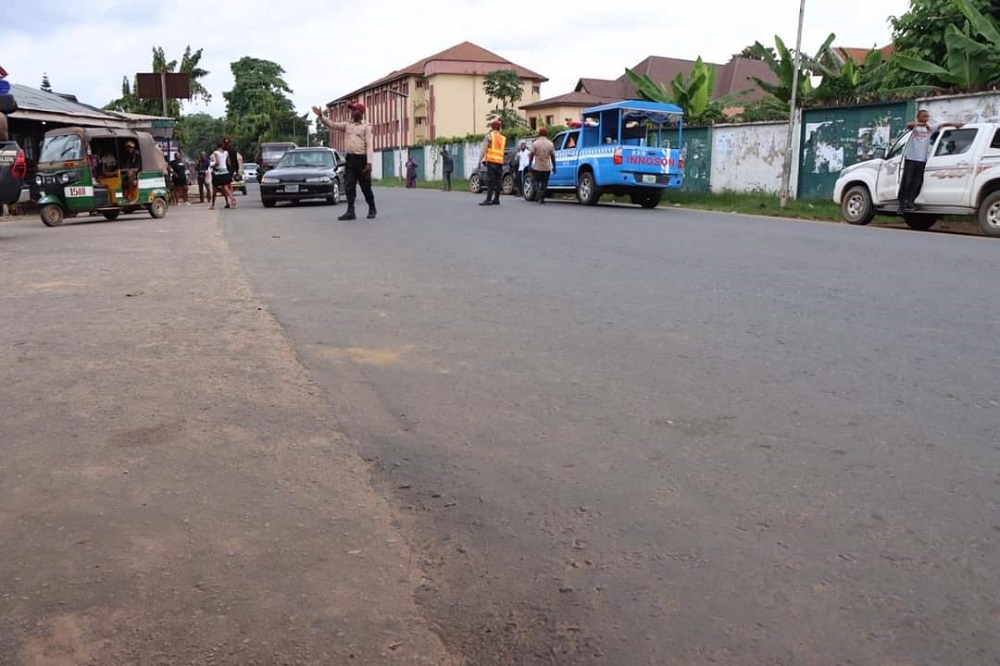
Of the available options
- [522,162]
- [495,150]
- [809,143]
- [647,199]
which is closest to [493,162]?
[495,150]

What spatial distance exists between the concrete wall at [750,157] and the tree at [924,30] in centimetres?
417

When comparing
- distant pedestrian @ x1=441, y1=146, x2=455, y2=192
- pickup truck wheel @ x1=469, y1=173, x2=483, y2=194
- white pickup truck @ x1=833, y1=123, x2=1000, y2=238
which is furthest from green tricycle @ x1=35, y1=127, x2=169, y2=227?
distant pedestrian @ x1=441, y1=146, x2=455, y2=192

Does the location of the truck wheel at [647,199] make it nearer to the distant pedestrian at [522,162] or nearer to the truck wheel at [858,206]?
the distant pedestrian at [522,162]

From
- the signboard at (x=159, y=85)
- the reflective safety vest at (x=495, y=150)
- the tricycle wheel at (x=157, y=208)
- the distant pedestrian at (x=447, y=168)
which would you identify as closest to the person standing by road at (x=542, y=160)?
the reflective safety vest at (x=495, y=150)

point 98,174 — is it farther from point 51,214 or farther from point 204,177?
point 204,177

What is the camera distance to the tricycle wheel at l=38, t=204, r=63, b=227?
16.9 meters

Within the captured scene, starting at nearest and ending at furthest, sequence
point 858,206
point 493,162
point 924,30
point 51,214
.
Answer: point 858,206
point 51,214
point 493,162
point 924,30

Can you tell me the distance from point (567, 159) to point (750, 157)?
550 cm

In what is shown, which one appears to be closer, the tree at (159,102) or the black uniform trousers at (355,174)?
the black uniform trousers at (355,174)

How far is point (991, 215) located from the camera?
543 inches

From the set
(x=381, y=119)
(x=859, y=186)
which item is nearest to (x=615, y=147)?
(x=859, y=186)

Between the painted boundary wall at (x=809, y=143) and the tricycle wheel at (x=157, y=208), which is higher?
the painted boundary wall at (x=809, y=143)

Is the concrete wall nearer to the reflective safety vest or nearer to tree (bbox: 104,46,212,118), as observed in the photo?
the reflective safety vest

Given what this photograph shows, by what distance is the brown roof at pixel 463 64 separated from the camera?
8040 centimetres
